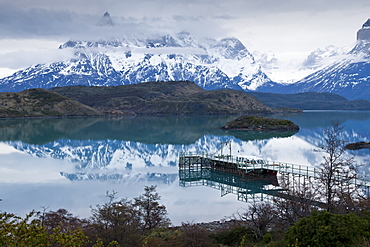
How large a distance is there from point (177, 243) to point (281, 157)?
4225cm

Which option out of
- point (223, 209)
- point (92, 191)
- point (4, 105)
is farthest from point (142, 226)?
point (4, 105)

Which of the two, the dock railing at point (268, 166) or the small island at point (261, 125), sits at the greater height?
the small island at point (261, 125)

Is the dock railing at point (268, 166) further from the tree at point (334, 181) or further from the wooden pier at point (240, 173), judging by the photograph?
the tree at point (334, 181)

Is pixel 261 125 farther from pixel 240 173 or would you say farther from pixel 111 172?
pixel 111 172

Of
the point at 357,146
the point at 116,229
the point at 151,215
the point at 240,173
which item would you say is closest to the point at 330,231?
the point at 116,229

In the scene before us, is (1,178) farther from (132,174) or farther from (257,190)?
(257,190)

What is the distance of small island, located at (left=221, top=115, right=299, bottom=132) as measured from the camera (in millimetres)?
113706

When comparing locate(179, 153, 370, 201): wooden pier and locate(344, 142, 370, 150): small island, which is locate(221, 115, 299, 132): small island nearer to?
locate(344, 142, 370, 150): small island

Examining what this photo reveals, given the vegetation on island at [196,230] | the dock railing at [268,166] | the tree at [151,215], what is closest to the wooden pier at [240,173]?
the dock railing at [268,166]

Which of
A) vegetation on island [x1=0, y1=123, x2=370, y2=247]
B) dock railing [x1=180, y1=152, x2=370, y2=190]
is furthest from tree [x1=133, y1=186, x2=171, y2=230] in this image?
dock railing [x1=180, y1=152, x2=370, y2=190]

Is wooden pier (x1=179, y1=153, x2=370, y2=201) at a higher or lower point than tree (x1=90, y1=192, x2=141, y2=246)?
lower

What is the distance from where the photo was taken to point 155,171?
49.8 meters

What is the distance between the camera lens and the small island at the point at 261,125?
114 meters

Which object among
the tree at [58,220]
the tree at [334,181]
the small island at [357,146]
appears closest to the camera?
the tree at [58,220]
